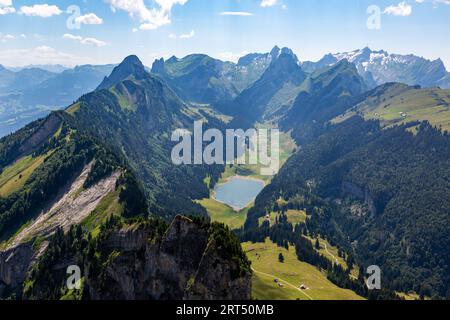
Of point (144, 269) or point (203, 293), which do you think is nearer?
point (203, 293)

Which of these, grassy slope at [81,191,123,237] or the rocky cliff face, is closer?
the rocky cliff face

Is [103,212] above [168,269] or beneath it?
beneath

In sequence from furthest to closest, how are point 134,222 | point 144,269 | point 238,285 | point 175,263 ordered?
point 134,222 → point 144,269 → point 175,263 → point 238,285

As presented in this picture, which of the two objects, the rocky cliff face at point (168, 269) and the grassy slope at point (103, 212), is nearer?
the rocky cliff face at point (168, 269)

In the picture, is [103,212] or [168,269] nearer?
[168,269]
